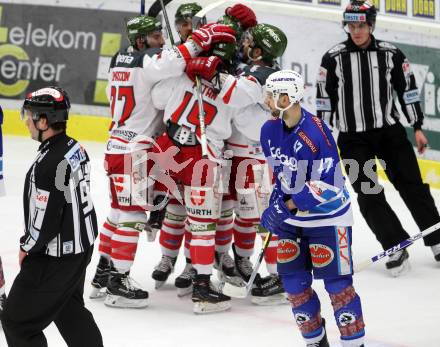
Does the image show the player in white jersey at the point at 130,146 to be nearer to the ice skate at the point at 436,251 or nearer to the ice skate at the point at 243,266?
the ice skate at the point at 243,266

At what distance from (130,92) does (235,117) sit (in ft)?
1.90

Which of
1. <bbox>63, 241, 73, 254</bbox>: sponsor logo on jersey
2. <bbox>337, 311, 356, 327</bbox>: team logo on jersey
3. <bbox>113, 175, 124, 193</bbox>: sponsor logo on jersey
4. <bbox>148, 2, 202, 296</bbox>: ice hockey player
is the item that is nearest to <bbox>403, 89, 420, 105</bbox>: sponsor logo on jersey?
<bbox>148, 2, 202, 296</bbox>: ice hockey player

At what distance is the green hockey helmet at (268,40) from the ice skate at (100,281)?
148cm

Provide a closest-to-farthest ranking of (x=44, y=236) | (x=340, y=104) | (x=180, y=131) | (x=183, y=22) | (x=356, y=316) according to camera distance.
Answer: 1. (x=44, y=236)
2. (x=356, y=316)
3. (x=180, y=131)
4. (x=183, y=22)
5. (x=340, y=104)

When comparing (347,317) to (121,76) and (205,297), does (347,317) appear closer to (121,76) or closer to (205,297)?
(205,297)

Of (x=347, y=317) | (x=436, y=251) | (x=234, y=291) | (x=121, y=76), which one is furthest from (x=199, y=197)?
(x=436, y=251)

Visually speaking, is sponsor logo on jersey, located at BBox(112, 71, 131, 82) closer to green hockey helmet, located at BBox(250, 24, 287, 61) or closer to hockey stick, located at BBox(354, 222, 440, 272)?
green hockey helmet, located at BBox(250, 24, 287, 61)

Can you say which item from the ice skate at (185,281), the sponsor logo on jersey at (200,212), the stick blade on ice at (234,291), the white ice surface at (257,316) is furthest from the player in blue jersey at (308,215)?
the ice skate at (185,281)

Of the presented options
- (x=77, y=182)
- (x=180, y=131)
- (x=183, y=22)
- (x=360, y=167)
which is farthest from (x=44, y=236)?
(x=360, y=167)

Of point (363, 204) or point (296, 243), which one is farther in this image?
point (363, 204)

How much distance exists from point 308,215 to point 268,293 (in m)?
1.38

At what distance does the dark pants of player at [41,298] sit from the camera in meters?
3.69

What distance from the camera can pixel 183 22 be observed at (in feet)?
19.1

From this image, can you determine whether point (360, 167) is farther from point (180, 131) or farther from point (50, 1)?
point (50, 1)
